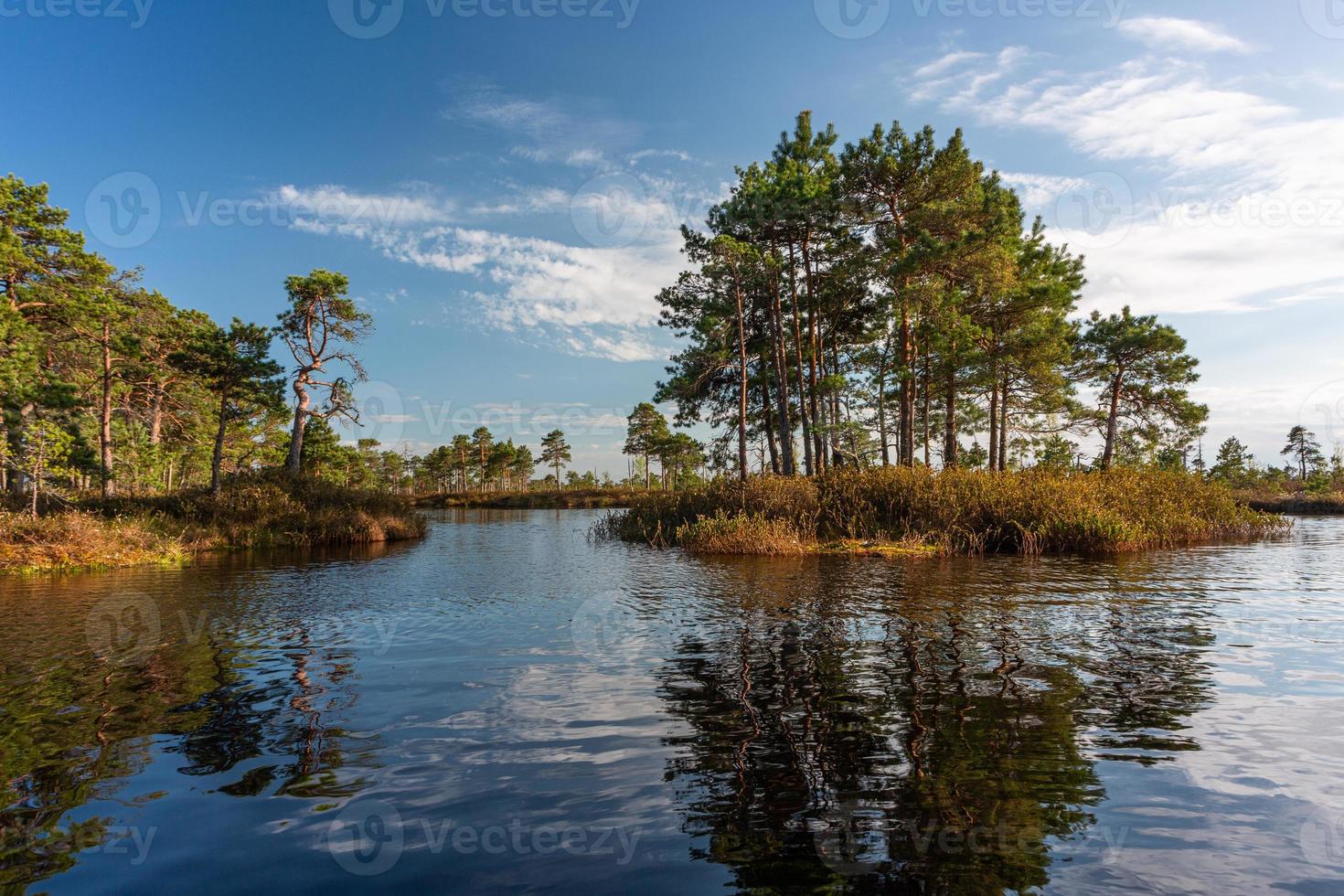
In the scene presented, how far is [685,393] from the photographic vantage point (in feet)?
110

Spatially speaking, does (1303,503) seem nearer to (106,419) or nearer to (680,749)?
(680,749)

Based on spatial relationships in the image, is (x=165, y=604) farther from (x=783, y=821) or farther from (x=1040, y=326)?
(x=1040, y=326)

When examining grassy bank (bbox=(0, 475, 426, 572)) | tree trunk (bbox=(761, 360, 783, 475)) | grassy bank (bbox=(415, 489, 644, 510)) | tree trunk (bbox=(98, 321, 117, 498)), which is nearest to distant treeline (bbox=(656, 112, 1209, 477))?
tree trunk (bbox=(761, 360, 783, 475))

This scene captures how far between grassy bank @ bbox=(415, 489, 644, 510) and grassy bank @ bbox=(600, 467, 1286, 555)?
57.1 metres

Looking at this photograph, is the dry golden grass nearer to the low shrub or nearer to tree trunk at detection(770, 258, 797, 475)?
the low shrub

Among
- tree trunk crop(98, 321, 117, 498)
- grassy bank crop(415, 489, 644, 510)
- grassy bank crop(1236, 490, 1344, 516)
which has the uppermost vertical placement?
tree trunk crop(98, 321, 117, 498)

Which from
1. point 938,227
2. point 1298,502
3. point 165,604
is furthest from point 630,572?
point 1298,502

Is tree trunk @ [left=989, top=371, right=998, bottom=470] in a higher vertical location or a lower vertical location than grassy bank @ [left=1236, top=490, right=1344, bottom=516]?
higher

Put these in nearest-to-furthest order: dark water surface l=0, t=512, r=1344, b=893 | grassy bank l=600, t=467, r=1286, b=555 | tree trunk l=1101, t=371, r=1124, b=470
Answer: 1. dark water surface l=0, t=512, r=1344, b=893
2. grassy bank l=600, t=467, r=1286, b=555
3. tree trunk l=1101, t=371, r=1124, b=470

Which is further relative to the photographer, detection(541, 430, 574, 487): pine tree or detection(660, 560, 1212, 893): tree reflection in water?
detection(541, 430, 574, 487): pine tree

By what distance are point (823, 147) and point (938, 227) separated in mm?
7833

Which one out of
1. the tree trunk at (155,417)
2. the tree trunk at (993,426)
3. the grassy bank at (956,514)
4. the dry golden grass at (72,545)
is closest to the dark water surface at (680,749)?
the dry golden grass at (72,545)

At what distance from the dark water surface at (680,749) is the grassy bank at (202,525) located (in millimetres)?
7323

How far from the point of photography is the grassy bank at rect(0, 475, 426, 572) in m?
17.0
